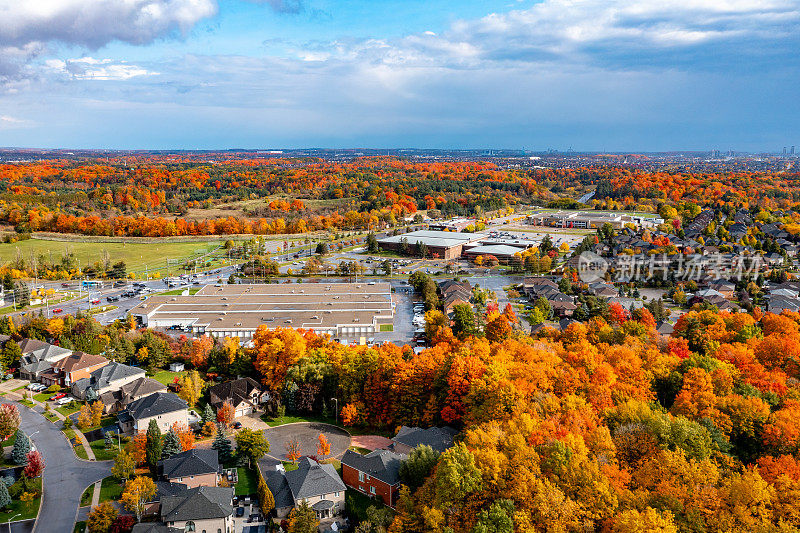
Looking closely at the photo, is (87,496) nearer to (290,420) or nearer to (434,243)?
(290,420)

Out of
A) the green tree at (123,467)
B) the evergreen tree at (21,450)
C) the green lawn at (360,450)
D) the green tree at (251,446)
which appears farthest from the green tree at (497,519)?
the evergreen tree at (21,450)

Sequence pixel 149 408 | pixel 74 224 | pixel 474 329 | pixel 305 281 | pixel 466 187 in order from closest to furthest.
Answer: pixel 149 408
pixel 474 329
pixel 305 281
pixel 74 224
pixel 466 187

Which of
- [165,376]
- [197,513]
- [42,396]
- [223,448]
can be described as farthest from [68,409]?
[197,513]

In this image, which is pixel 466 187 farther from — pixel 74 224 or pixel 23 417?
pixel 23 417

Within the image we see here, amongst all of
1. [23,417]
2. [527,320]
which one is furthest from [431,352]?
[23,417]

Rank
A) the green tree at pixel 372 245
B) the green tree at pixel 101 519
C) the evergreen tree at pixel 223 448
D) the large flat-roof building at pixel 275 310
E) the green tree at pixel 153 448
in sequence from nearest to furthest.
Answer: the green tree at pixel 101 519, the green tree at pixel 153 448, the evergreen tree at pixel 223 448, the large flat-roof building at pixel 275 310, the green tree at pixel 372 245

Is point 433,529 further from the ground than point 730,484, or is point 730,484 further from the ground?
point 730,484

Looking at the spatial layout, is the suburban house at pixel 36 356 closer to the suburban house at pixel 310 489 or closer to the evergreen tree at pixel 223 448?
the evergreen tree at pixel 223 448
